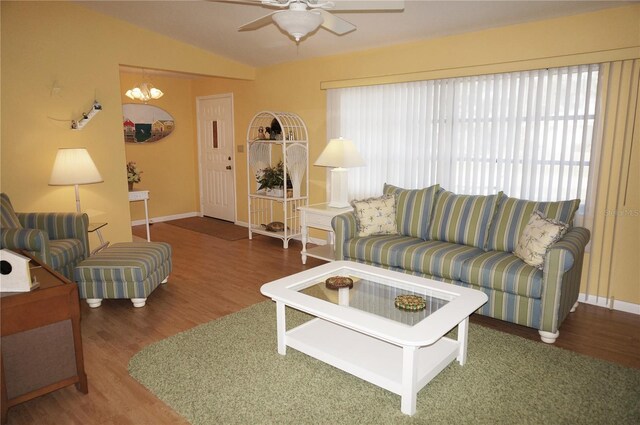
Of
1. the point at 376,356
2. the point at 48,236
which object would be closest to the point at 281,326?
the point at 376,356

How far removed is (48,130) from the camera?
4496mm

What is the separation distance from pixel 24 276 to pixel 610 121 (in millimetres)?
4079

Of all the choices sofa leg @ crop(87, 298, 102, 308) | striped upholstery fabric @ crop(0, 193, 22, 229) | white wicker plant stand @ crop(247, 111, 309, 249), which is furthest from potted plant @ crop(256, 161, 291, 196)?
striped upholstery fabric @ crop(0, 193, 22, 229)

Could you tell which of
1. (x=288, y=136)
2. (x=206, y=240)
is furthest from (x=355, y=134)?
(x=206, y=240)

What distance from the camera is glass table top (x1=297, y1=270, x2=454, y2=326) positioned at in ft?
8.16

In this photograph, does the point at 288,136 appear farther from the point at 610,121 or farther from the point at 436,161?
the point at 610,121

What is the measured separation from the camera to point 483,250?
3.62 meters

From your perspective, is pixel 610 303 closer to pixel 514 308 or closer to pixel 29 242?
pixel 514 308

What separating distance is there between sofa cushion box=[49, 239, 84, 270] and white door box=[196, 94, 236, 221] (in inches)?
128

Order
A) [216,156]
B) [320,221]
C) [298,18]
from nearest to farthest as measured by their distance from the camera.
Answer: [298,18] → [320,221] → [216,156]

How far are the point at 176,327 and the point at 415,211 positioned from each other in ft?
7.52

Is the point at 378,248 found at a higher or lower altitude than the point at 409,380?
higher

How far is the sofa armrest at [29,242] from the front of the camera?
3.37m

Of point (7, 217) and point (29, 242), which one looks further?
point (7, 217)
